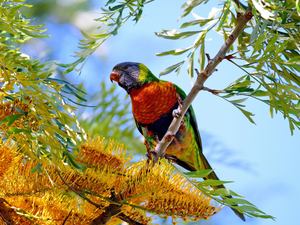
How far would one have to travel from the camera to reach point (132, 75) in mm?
1277

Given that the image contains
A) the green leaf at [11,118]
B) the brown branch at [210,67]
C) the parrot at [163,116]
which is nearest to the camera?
the green leaf at [11,118]

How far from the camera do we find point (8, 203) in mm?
500

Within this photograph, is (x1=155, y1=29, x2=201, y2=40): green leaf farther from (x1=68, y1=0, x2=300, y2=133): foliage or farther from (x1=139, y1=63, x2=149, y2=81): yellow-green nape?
(x1=139, y1=63, x2=149, y2=81): yellow-green nape

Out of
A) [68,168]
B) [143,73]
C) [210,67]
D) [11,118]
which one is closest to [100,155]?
[68,168]

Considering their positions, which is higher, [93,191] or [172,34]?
A: [172,34]

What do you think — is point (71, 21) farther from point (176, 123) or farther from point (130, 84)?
point (176, 123)

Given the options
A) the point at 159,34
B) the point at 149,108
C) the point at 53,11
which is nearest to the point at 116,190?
the point at 159,34

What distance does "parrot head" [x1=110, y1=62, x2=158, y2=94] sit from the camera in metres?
1.24

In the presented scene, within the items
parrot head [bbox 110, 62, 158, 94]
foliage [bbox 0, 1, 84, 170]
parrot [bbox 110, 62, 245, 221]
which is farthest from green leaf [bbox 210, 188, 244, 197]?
parrot head [bbox 110, 62, 158, 94]

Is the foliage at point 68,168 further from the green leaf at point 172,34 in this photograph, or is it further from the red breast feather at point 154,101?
Result: the red breast feather at point 154,101

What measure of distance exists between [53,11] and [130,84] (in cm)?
119

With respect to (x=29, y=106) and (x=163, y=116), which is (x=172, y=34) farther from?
(x=163, y=116)

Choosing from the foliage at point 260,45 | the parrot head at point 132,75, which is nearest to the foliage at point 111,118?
the parrot head at point 132,75

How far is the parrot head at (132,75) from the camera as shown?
4.07 feet
